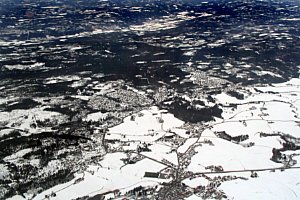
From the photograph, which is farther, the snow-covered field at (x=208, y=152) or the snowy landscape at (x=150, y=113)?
the snowy landscape at (x=150, y=113)

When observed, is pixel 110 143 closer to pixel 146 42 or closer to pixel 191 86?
pixel 191 86

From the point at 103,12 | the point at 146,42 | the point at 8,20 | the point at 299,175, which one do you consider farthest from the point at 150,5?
the point at 299,175

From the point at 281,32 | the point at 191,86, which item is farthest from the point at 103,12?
the point at 191,86

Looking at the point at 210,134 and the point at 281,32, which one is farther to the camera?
the point at 281,32

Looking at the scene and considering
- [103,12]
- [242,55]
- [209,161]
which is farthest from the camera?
[103,12]

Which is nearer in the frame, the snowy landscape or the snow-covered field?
the snow-covered field

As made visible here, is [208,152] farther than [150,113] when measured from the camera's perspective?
No

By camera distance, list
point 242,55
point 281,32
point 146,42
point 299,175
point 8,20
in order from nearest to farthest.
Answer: point 299,175, point 242,55, point 146,42, point 281,32, point 8,20
